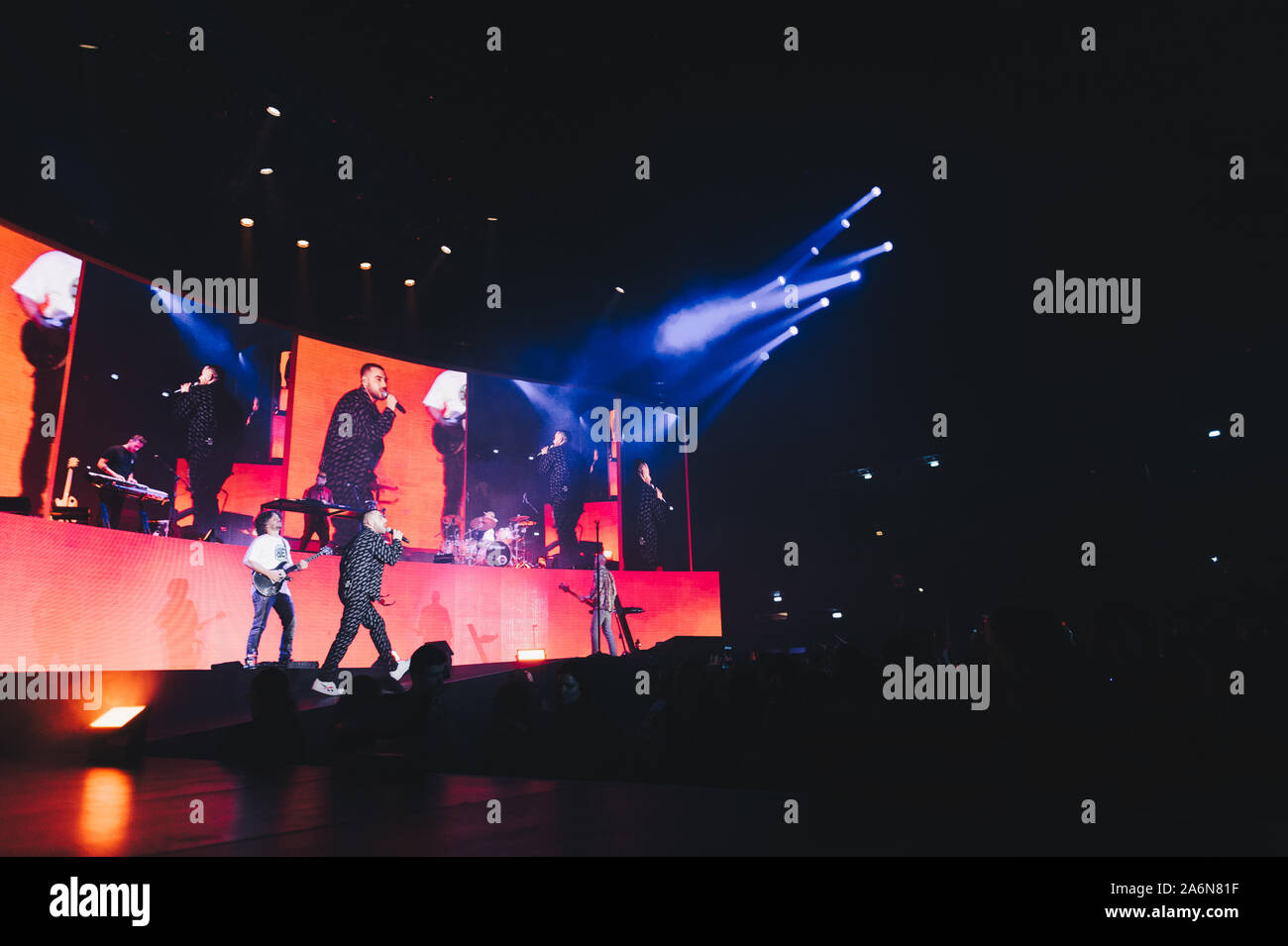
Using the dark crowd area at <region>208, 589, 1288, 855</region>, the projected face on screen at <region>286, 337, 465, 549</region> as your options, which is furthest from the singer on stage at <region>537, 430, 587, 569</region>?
the dark crowd area at <region>208, 589, 1288, 855</region>

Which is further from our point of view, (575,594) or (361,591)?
(575,594)

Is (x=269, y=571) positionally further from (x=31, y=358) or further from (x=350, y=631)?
(x=31, y=358)

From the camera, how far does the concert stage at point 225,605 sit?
697cm

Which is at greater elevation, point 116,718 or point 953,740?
point 953,740

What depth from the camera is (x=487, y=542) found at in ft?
40.7

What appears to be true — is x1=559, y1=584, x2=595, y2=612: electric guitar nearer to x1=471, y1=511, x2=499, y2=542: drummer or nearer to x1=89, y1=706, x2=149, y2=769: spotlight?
x1=471, y1=511, x2=499, y2=542: drummer

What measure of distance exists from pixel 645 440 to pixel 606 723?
34.9ft

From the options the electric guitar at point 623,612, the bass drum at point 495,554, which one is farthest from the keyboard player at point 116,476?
the electric guitar at point 623,612

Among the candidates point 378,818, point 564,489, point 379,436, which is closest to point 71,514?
point 379,436

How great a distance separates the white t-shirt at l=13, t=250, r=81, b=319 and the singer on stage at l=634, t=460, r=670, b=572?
891 centimetres

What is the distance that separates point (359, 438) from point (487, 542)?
8.53ft

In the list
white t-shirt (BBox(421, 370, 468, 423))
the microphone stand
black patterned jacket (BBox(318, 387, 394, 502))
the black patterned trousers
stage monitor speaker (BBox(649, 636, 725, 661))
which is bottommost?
stage monitor speaker (BBox(649, 636, 725, 661))

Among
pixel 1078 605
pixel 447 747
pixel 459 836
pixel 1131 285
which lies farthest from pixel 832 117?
pixel 459 836

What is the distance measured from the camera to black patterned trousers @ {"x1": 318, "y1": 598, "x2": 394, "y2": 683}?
24.6ft
